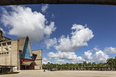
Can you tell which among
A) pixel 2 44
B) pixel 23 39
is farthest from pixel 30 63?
pixel 2 44

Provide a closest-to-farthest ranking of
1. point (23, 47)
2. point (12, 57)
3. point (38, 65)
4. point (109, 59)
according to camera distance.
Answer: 1. point (12, 57)
2. point (23, 47)
3. point (38, 65)
4. point (109, 59)

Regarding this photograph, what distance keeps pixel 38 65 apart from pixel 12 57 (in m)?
29.5

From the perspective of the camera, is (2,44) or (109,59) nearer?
(2,44)

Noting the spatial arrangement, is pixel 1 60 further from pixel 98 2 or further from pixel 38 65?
pixel 98 2

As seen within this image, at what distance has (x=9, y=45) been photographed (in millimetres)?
59250

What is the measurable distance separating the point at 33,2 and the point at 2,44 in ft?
215

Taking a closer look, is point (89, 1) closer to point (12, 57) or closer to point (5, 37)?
point (12, 57)

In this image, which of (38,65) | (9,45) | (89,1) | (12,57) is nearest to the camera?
(89,1)

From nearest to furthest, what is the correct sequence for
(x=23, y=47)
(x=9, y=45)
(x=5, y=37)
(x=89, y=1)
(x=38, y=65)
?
1. (x=89, y=1)
2. (x=9, y=45)
3. (x=23, y=47)
4. (x=5, y=37)
5. (x=38, y=65)

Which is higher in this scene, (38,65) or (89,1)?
(89,1)

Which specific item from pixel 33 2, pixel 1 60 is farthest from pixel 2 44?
pixel 33 2

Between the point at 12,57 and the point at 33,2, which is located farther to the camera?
the point at 12,57

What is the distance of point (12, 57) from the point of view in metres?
53.2

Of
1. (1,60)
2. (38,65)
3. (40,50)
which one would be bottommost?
(38,65)
